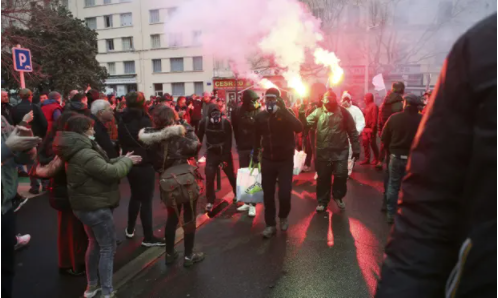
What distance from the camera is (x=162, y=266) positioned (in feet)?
13.7

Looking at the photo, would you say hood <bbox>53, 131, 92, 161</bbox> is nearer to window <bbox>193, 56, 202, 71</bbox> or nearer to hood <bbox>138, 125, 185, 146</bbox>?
hood <bbox>138, 125, 185, 146</bbox>

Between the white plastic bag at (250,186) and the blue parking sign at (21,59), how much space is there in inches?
227

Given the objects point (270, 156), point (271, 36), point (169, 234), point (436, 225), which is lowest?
point (169, 234)

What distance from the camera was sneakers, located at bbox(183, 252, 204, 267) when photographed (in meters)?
4.13

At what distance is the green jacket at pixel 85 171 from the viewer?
3.15 metres

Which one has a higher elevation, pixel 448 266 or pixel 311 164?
pixel 448 266

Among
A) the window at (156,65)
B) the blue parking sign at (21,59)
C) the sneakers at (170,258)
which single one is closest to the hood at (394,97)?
the sneakers at (170,258)

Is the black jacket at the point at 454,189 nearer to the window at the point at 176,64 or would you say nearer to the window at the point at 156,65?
the window at the point at 176,64

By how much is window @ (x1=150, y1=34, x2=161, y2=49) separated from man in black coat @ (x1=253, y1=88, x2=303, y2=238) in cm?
3906

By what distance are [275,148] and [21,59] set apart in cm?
647

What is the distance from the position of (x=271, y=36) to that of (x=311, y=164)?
4.86 metres

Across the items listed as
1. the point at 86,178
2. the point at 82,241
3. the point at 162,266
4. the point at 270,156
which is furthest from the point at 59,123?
the point at 270,156

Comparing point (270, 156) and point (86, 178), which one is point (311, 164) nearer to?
point (270, 156)

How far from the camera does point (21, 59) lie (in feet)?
25.8
